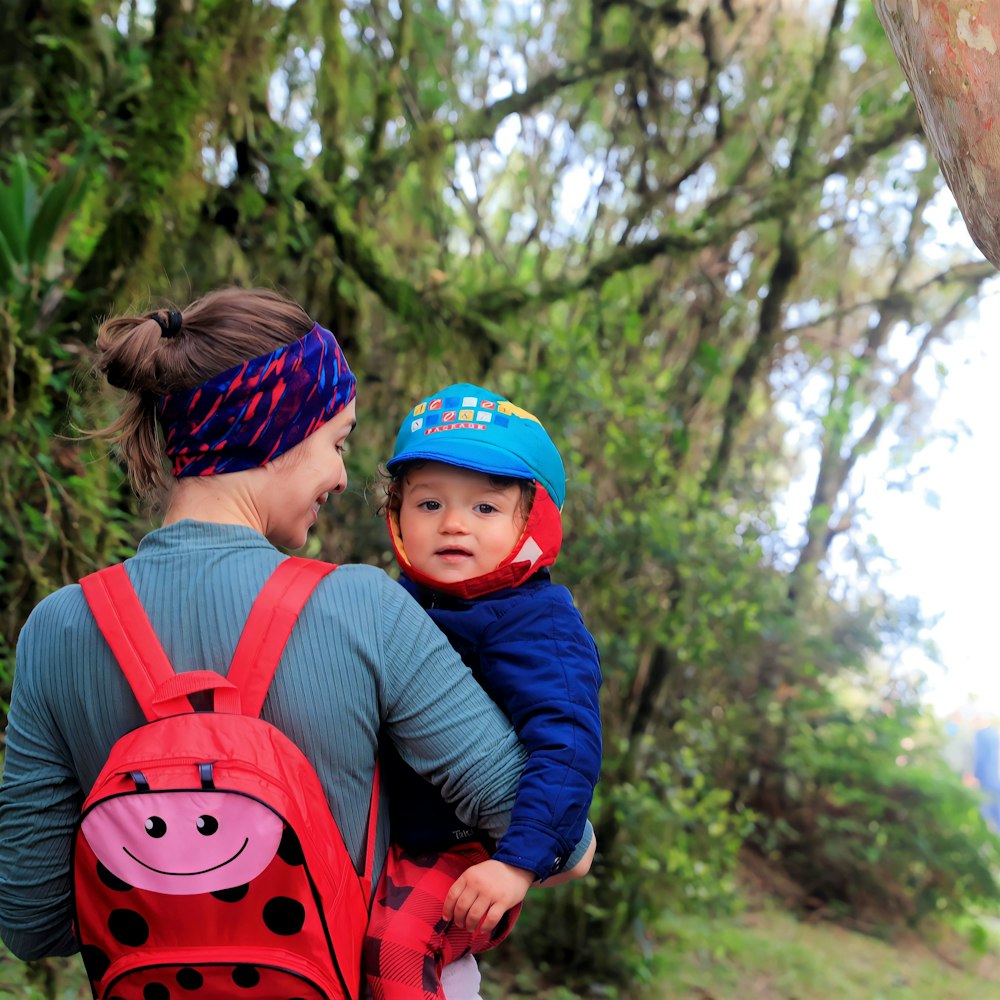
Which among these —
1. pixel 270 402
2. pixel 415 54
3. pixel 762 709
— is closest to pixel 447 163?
pixel 415 54

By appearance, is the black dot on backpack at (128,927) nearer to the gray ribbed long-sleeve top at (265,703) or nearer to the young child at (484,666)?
the gray ribbed long-sleeve top at (265,703)

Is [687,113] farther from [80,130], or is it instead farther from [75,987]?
[75,987]

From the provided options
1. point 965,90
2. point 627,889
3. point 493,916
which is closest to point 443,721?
point 493,916

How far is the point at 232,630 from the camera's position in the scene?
1369mm

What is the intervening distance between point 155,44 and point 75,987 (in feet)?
11.6

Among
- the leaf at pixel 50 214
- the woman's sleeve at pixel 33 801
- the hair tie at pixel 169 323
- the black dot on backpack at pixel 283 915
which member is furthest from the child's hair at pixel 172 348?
the leaf at pixel 50 214

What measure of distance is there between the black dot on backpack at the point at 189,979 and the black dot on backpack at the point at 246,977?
0.04m

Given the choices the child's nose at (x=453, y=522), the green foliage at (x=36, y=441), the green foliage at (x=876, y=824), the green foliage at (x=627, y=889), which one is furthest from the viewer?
the green foliage at (x=876, y=824)

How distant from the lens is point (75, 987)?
13.5 feet

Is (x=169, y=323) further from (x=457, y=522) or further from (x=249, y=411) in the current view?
(x=457, y=522)

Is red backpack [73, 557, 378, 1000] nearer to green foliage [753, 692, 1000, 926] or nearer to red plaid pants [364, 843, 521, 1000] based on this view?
red plaid pants [364, 843, 521, 1000]

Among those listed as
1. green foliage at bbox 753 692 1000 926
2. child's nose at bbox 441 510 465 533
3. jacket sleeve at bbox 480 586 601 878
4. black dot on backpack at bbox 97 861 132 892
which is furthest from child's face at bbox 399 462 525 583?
green foliage at bbox 753 692 1000 926

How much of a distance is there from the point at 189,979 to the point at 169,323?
2.65ft

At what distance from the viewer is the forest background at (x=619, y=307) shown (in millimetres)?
4094
